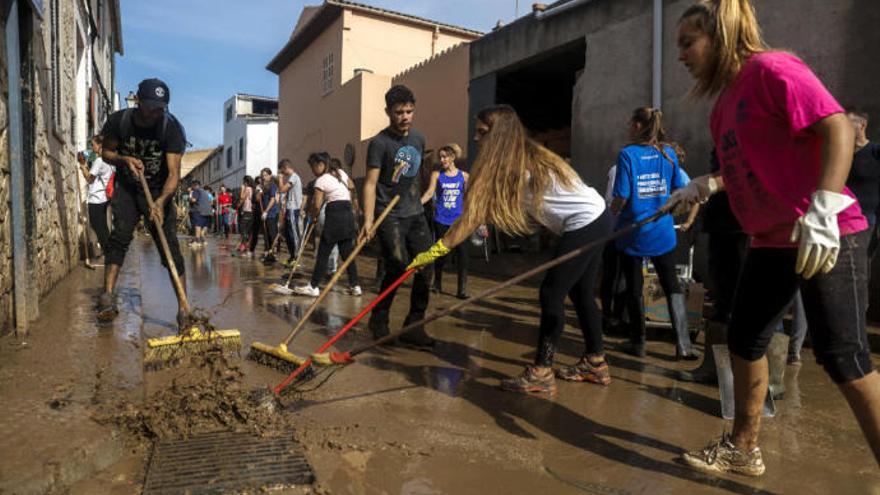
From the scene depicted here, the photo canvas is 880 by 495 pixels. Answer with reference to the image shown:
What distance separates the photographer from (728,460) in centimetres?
241

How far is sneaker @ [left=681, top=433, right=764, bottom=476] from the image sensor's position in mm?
2396

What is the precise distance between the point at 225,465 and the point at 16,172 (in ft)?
8.79

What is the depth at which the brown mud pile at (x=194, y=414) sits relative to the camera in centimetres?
260

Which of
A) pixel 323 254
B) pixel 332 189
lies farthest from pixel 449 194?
pixel 323 254

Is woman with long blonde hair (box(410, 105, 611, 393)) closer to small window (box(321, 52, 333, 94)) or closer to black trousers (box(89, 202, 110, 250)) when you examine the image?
black trousers (box(89, 202, 110, 250))

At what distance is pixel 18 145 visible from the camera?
12.4ft

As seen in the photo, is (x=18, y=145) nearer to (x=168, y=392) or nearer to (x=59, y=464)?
(x=168, y=392)

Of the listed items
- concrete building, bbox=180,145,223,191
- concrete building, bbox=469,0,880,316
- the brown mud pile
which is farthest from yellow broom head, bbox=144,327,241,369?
concrete building, bbox=180,145,223,191

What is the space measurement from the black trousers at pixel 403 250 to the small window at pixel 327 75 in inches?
643

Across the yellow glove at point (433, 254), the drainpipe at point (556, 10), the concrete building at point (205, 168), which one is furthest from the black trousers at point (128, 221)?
the concrete building at point (205, 168)

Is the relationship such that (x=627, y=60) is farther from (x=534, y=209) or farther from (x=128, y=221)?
(x=128, y=221)

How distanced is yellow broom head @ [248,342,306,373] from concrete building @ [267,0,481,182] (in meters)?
13.5

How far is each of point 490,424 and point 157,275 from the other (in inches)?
250

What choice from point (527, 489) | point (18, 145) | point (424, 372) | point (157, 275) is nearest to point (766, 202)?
point (527, 489)
